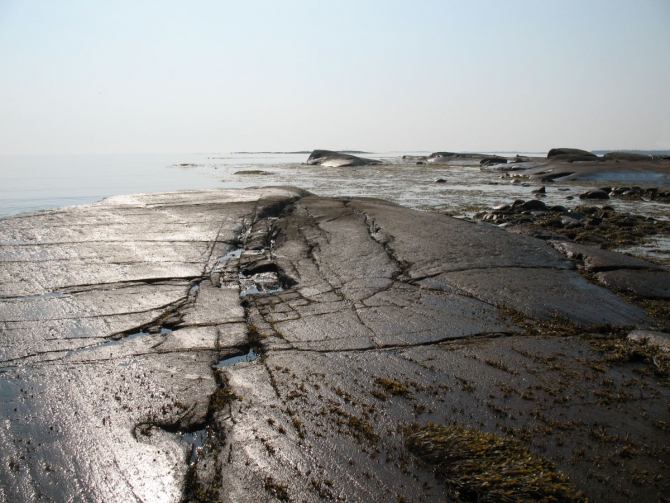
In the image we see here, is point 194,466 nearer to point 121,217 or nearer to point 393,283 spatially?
point 393,283

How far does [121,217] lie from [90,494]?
7.94 metres

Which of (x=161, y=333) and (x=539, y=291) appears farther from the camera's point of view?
(x=539, y=291)

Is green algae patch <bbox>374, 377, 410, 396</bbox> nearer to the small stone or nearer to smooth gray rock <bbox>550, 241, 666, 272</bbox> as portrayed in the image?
smooth gray rock <bbox>550, 241, 666, 272</bbox>

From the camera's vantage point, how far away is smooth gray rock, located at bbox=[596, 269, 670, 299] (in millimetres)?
5516

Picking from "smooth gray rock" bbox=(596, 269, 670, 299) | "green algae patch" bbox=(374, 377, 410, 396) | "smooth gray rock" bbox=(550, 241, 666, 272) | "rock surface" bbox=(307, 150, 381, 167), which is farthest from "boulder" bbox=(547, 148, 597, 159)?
"green algae patch" bbox=(374, 377, 410, 396)

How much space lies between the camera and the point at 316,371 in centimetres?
365

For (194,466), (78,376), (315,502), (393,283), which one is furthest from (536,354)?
(78,376)

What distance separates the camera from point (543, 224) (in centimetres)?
1088

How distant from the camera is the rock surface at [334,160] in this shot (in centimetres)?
4334

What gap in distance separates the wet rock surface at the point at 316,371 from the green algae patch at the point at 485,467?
0.02 metres

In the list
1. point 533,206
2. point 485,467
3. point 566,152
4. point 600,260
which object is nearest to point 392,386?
point 485,467

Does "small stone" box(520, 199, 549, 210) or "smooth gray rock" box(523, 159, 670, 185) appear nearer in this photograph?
"small stone" box(520, 199, 549, 210)

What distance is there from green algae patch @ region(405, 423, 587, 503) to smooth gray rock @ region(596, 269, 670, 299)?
3.85 metres

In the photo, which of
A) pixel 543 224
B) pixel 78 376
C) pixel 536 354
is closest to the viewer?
pixel 78 376
